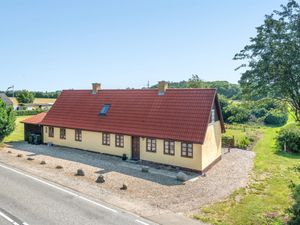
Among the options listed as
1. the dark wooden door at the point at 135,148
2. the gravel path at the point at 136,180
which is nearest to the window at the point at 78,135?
the gravel path at the point at 136,180

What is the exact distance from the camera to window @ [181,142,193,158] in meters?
20.5

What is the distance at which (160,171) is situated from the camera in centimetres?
2086

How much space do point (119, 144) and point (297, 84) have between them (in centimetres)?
1479

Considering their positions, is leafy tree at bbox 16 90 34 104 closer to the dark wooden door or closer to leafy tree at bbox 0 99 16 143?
leafy tree at bbox 0 99 16 143

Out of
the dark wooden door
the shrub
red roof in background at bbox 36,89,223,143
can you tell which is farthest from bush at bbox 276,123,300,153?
the dark wooden door

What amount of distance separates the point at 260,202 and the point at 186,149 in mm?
6977

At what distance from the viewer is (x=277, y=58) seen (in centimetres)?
1464

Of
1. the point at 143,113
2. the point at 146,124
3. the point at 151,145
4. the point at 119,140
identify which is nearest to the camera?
the point at 151,145

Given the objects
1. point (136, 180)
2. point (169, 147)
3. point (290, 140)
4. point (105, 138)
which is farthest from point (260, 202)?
point (290, 140)

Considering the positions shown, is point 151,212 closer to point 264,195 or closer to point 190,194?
point 190,194

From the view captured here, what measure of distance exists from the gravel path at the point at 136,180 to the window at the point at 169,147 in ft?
6.34

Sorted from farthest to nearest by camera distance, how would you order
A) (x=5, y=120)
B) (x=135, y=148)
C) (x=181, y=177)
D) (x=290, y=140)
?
(x=5, y=120) → (x=290, y=140) → (x=135, y=148) → (x=181, y=177)

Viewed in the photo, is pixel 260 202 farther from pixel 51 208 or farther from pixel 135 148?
pixel 135 148

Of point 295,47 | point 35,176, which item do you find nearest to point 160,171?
point 35,176
